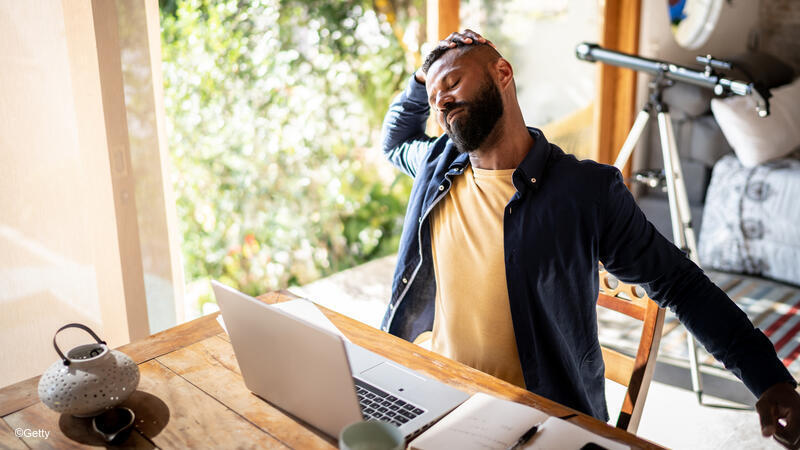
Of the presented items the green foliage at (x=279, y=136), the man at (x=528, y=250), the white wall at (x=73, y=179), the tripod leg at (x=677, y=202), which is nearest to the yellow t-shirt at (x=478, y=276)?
the man at (x=528, y=250)

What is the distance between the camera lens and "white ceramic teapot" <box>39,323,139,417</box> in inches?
40.8

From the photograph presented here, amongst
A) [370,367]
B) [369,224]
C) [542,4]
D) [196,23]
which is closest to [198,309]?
[369,224]

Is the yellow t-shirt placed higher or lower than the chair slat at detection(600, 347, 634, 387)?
higher

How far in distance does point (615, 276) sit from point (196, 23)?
236 cm

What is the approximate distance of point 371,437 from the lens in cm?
83

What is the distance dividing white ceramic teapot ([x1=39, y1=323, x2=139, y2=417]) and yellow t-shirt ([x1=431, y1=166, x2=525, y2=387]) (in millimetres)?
697

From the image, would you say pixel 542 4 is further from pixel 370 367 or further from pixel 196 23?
pixel 370 367

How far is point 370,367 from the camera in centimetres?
126

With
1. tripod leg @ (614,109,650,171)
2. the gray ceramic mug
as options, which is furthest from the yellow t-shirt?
tripod leg @ (614,109,650,171)

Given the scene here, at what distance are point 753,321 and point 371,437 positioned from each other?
2.56 metres

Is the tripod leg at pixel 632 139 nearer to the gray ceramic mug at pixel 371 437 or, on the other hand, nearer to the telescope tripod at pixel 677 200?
the telescope tripod at pixel 677 200

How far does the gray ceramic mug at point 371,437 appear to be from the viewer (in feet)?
2.69

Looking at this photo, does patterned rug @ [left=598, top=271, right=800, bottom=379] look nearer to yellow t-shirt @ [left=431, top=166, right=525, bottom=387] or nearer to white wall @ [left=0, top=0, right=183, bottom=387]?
yellow t-shirt @ [left=431, top=166, right=525, bottom=387]

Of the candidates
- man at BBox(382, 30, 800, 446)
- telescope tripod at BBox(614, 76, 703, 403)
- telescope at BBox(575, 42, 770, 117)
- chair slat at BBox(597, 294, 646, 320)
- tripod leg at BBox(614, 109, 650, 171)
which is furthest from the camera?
telescope at BBox(575, 42, 770, 117)
